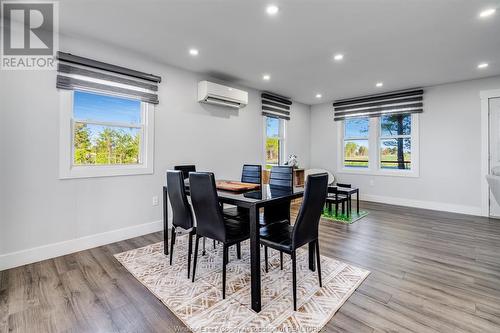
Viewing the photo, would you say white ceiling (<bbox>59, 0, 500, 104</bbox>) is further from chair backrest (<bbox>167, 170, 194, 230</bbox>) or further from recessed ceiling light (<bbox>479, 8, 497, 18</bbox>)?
chair backrest (<bbox>167, 170, 194, 230</bbox>)

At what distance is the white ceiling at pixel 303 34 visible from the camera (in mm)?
2236

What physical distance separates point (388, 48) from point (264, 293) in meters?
3.27

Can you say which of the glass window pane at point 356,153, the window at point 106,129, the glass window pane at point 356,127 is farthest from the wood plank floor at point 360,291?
the glass window pane at point 356,127

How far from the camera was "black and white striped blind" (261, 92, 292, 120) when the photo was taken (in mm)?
5207

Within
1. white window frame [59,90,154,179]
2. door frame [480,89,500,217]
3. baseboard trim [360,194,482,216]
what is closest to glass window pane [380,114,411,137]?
door frame [480,89,500,217]

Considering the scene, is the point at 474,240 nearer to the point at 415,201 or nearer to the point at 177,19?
the point at 415,201

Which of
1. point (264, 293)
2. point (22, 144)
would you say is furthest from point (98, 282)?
point (22, 144)

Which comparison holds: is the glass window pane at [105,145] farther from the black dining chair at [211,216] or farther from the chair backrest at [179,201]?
the black dining chair at [211,216]

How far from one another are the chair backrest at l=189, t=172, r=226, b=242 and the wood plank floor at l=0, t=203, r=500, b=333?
64 centimetres

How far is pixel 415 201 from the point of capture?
201 inches

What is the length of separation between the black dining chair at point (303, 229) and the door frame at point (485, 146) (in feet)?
14.1

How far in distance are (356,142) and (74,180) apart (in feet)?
18.9

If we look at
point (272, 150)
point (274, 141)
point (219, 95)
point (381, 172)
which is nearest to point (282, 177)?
point (219, 95)

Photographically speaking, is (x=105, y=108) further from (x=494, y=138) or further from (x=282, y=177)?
(x=494, y=138)
